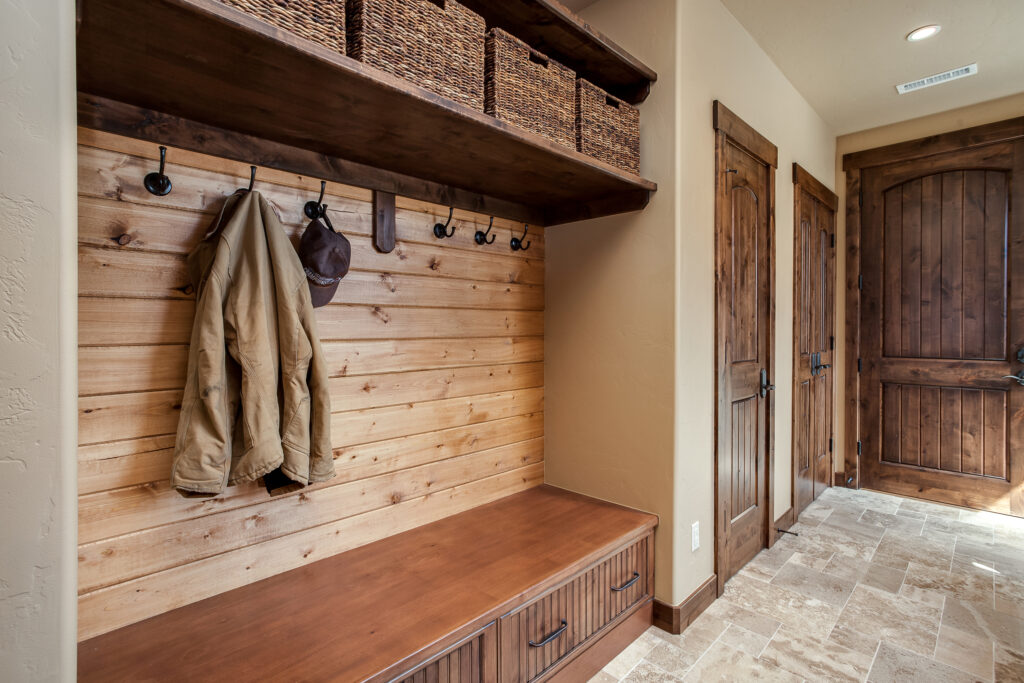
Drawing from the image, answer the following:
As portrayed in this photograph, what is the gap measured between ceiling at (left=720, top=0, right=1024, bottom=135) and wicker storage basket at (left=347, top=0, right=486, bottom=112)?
4.02ft

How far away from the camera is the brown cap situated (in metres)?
1.47

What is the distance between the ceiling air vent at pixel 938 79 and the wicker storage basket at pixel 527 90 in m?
2.66

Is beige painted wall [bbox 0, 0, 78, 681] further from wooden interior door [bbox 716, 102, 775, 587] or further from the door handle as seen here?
the door handle

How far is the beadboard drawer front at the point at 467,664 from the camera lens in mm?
1221

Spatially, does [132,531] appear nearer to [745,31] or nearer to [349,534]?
[349,534]

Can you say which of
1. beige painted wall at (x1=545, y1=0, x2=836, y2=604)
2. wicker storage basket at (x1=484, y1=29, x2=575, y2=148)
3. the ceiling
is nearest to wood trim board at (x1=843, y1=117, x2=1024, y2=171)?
the ceiling

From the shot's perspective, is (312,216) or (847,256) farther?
(847,256)

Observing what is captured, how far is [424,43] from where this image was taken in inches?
48.9

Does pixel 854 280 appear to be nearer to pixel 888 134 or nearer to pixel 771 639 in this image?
pixel 888 134

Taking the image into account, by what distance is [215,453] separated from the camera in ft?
4.01

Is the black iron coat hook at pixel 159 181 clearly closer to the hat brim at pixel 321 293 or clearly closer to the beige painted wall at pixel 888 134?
the hat brim at pixel 321 293

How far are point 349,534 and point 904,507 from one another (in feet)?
12.1

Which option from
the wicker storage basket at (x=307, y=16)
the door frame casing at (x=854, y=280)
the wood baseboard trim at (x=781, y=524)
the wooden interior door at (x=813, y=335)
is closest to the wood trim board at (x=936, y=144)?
the door frame casing at (x=854, y=280)

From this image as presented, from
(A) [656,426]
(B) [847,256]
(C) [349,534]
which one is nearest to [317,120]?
(C) [349,534]
